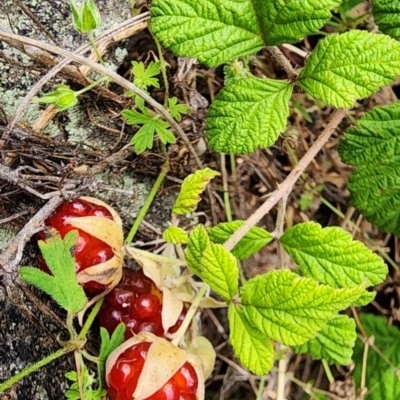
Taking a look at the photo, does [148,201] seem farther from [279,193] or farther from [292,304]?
[292,304]

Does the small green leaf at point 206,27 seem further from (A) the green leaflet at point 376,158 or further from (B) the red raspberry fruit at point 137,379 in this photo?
(B) the red raspberry fruit at point 137,379

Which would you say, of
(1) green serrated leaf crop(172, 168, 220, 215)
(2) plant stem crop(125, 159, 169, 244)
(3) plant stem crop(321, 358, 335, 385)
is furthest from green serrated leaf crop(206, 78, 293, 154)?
(3) plant stem crop(321, 358, 335, 385)

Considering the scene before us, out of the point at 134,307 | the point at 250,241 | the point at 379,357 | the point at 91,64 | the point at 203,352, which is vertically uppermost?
the point at 91,64

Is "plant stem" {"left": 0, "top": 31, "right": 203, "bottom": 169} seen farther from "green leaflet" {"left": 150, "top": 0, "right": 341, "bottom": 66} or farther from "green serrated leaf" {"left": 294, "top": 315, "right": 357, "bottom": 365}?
"green serrated leaf" {"left": 294, "top": 315, "right": 357, "bottom": 365}

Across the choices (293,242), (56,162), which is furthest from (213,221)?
(56,162)

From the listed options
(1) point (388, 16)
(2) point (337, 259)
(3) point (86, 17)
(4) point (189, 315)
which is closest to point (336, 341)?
(2) point (337, 259)

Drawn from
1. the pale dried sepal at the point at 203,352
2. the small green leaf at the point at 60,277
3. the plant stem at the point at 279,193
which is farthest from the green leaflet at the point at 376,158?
the small green leaf at the point at 60,277
